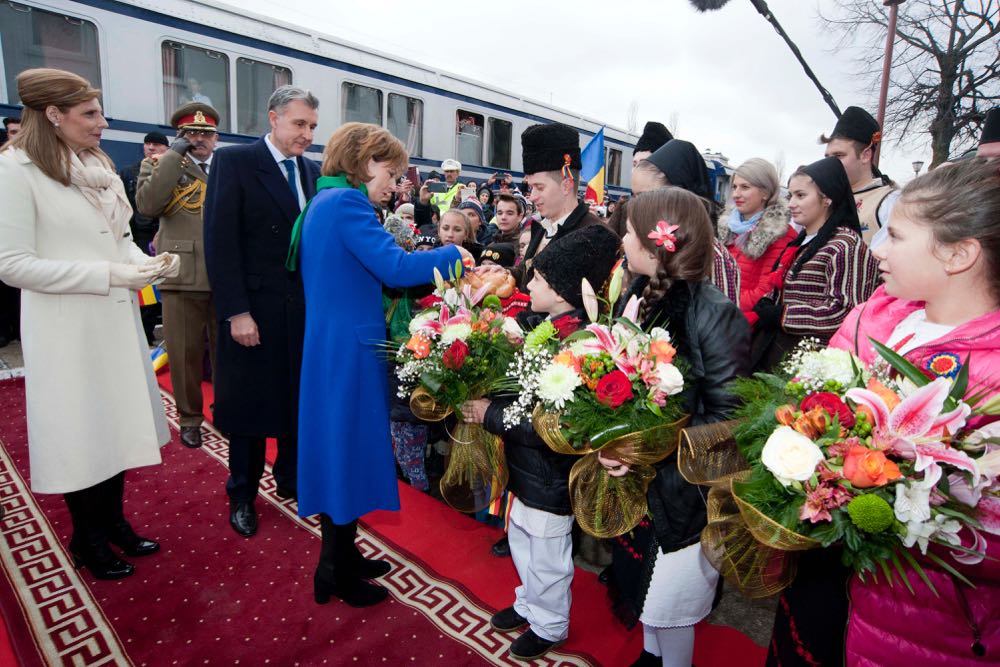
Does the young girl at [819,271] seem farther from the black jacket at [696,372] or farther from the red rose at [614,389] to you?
the red rose at [614,389]

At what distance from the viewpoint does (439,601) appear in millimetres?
2607

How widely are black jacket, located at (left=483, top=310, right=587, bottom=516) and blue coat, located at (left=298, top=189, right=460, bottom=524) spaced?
60 centimetres

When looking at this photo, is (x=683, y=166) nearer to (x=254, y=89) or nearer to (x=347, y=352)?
(x=347, y=352)

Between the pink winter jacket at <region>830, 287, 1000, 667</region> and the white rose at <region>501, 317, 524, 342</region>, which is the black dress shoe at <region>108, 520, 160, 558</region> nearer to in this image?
the white rose at <region>501, 317, 524, 342</region>

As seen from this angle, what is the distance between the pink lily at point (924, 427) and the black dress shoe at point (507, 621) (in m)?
1.79

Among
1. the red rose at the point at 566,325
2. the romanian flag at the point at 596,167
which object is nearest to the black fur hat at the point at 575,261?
the red rose at the point at 566,325

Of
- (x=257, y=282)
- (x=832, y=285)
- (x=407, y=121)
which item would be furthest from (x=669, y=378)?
(x=407, y=121)

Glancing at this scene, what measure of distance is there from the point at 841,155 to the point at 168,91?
687cm

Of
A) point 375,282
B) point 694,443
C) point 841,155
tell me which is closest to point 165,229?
point 375,282

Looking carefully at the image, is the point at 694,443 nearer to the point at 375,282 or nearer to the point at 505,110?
the point at 375,282

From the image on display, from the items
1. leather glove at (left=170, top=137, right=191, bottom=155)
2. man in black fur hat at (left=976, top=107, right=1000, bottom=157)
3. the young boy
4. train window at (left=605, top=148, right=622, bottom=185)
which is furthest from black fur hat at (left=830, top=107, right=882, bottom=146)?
train window at (left=605, top=148, right=622, bottom=185)

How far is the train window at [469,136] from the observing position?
10430mm

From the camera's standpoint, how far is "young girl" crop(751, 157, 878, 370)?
263 cm

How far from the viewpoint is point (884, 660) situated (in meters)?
1.30
